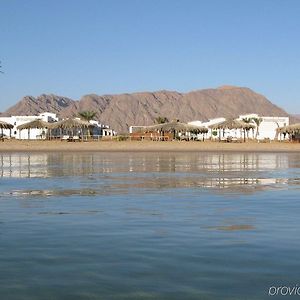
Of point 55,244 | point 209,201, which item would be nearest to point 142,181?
point 209,201

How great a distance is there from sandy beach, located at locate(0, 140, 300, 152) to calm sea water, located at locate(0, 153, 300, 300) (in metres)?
39.7

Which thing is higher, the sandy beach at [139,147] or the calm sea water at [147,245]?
the sandy beach at [139,147]

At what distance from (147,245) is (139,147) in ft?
160

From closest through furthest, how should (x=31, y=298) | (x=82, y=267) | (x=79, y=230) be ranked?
(x=31, y=298) → (x=82, y=267) → (x=79, y=230)

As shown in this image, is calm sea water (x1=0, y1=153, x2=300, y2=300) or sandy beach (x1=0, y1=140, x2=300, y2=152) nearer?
calm sea water (x1=0, y1=153, x2=300, y2=300)

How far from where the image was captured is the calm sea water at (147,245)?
563 cm

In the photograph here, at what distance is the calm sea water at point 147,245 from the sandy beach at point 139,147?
39700mm

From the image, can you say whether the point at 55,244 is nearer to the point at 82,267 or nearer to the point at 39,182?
the point at 82,267

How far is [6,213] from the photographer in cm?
1089

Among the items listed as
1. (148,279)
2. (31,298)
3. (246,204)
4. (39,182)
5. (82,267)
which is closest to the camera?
(31,298)

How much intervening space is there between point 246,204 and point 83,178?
938 cm

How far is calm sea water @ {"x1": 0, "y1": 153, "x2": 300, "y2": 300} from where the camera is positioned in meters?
5.63

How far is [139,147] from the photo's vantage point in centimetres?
5641

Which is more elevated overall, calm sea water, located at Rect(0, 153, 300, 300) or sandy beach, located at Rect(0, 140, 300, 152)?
sandy beach, located at Rect(0, 140, 300, 152)
